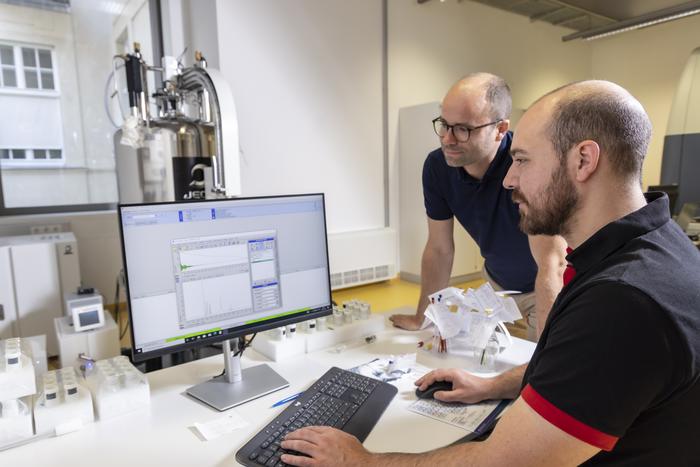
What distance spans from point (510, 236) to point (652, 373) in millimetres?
1177

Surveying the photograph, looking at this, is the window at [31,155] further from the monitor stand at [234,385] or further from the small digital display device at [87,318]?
the monitor stand at [234,385]

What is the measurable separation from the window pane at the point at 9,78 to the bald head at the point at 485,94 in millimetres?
3230

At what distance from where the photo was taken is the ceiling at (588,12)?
4.86m

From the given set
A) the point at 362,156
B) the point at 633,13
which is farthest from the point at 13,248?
the point at 633,13

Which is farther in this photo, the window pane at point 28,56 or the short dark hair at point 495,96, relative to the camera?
the window pane at point 28,56

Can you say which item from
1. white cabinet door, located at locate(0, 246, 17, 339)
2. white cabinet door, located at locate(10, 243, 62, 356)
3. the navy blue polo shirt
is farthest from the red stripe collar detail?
white cabinet door, located at locate(0, 246, 17, 339)

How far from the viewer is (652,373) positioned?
59 centimetres

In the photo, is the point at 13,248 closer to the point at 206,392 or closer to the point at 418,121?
the point at 206,392

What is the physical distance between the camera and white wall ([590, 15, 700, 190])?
5.38m

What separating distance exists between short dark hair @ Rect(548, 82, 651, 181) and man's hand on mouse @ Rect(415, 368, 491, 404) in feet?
1.82

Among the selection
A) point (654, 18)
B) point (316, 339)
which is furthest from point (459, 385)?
point (654, 18)

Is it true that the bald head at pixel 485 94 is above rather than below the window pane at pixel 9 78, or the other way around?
below

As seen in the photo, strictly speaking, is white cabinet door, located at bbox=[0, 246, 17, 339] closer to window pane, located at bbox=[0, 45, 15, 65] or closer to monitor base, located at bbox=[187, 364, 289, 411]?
window pane, located at bbox=[0, 45, 15, 65]

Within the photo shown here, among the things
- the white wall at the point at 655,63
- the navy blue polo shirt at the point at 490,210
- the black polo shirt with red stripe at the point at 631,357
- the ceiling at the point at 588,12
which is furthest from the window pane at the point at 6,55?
the white wall at the point at 655,63
